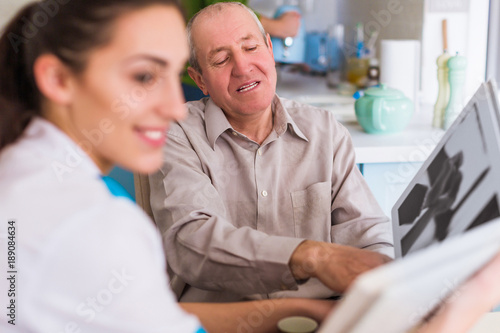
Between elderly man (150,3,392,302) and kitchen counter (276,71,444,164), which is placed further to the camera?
kitchen counter (276,71,444,164)

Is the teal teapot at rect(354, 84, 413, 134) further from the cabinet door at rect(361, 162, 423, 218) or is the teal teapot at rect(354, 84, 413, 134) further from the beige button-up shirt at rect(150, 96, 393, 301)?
the beige button-up shirt at rect(150, 96, 393, 301)

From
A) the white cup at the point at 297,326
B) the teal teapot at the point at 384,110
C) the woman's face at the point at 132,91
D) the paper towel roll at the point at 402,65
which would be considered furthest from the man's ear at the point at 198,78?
the paper towel roll at the point at 402,65

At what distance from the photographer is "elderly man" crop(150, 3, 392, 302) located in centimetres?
131

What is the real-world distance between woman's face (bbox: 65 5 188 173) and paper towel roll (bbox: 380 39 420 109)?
176cm

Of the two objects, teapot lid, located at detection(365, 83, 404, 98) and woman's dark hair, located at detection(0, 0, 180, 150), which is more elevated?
woman's dark hair, located at detection(0, 0, 180, 150)

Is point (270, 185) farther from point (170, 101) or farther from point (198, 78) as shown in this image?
point (170, 101)

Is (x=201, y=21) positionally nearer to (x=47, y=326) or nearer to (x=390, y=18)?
(x=47, y=326)

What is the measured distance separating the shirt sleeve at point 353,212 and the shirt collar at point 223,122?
0.38ft

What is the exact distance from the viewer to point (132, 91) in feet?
1.93

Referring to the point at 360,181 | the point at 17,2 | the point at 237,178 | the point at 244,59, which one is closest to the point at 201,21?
the point at 244,59

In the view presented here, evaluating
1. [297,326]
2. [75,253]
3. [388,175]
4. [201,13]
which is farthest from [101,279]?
[388,175]

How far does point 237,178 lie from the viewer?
4.65ft

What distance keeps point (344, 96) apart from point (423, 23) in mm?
475

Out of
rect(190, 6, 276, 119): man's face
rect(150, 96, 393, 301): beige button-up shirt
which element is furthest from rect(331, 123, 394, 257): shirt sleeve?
rect(190, 6, 276, 119): man's face
